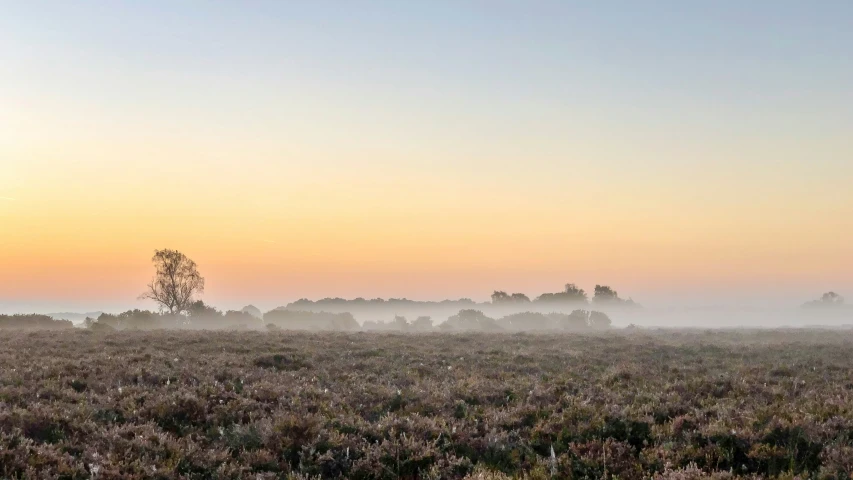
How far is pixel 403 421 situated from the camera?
9500 millimetres

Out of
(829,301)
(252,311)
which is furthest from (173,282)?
(829,301)

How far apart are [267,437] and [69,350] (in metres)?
14.0

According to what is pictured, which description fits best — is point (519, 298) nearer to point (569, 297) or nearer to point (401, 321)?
point (569, 297)

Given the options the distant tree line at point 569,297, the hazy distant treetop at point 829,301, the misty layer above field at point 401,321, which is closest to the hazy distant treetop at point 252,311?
the misty layer above field at point 401,321

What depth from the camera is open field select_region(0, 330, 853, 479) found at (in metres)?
7.39

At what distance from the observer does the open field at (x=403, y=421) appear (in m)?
7.39

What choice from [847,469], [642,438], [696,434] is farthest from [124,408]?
[847,469]

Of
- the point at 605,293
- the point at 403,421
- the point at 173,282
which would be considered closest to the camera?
the point at 403,421

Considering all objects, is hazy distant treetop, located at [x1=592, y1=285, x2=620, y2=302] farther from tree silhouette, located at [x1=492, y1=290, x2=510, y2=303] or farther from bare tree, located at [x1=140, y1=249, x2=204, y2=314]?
bare tree, located at [x1=140, y1=249, x2=204, y2=314]

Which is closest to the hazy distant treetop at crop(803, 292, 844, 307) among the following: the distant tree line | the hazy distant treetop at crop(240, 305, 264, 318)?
the distant tree line

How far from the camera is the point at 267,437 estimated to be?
27.3 ft

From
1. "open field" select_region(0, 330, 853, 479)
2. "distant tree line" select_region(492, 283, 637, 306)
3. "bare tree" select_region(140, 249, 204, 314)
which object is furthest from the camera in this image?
"distant tree line" select_region(492, 283, 637, 306)

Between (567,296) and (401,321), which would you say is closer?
(401,321)

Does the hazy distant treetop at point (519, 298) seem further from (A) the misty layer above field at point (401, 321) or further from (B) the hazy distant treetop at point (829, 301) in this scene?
(B) the hazy distant treetop at point (829, 301)
